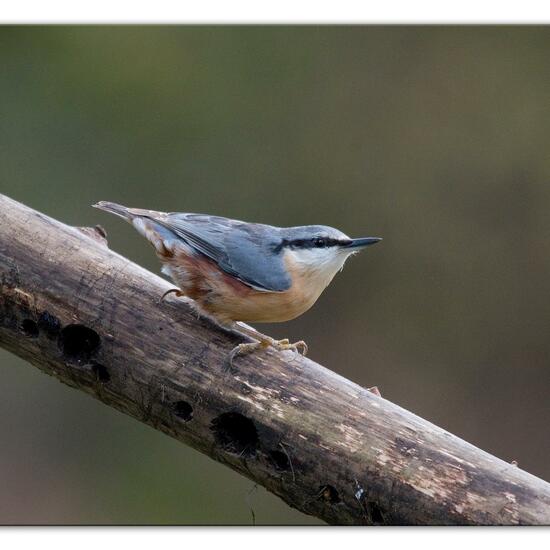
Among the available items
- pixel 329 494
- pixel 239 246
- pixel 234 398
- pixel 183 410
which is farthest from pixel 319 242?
pixel 329 494

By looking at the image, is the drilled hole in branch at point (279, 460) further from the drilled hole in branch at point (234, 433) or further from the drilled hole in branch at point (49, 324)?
the drilled hole in branch at point (49, 324)

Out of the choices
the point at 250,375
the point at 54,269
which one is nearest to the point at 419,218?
the point at 250,375

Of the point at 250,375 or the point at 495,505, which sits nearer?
the point at 495,505

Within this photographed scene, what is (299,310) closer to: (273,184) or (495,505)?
(495,505)
